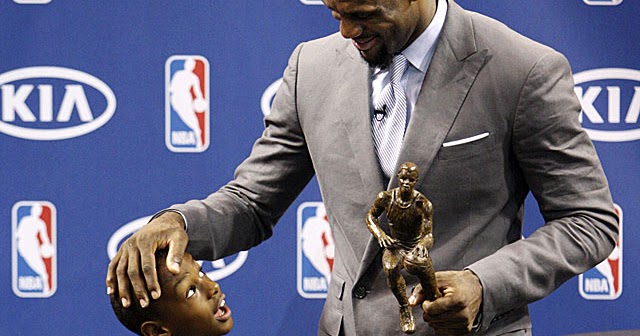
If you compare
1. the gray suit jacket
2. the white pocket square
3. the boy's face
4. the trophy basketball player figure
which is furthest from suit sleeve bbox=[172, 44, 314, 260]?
the trophy basketball player figure

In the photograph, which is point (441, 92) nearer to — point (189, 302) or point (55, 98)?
point (189, 302)

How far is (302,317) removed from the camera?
9.25 feet

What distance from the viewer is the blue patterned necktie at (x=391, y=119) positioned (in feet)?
5.76

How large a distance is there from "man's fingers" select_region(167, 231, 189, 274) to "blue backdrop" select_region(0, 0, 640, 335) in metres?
1.05

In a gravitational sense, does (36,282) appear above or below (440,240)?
below

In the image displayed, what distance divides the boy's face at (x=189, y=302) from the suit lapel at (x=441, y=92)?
29 cm

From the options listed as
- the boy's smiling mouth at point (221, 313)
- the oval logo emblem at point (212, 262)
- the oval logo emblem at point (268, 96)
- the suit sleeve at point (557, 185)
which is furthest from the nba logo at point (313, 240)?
the suit sleeve at point (557, 185)

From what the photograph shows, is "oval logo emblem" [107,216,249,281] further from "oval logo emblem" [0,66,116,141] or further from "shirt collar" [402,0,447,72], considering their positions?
"shirt collar" [402,0,447,72]

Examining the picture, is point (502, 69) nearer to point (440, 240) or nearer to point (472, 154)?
point (472, 154)

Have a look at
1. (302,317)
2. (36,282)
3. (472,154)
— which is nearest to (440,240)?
(472,154)

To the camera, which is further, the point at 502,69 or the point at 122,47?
the point at 122,47

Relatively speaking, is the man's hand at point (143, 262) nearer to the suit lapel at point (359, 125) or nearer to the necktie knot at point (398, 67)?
the suit lapel at point (359, 125)

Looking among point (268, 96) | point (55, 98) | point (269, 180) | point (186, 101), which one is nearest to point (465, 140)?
point (269, 180)

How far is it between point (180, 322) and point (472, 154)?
2.03 ft
